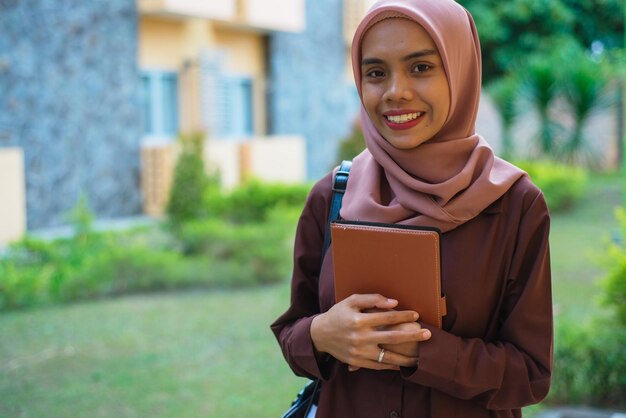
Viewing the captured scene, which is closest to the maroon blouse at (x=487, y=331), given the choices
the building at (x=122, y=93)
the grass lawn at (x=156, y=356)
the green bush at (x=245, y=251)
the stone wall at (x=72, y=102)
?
the grass lawn at (x=156, y=356)

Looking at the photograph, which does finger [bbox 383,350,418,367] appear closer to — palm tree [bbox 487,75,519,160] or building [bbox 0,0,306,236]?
building [bbox 0,0,306,236]

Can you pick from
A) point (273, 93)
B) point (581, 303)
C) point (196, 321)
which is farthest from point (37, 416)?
point (273, 93)

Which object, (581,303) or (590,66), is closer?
(581,303)

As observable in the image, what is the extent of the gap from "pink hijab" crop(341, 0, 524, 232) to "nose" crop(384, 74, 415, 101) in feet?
0.25

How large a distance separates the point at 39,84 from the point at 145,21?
2.48 m

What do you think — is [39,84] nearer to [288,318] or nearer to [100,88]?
[100,88]

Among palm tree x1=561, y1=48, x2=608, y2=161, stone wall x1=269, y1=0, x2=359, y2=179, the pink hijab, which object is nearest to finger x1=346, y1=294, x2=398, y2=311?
the pink hijab

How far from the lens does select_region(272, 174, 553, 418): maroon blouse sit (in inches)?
55.6

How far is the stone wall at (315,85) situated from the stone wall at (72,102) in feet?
14.0

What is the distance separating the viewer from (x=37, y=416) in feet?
12.4

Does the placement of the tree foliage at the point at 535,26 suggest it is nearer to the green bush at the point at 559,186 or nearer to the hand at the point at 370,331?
the green bush at the point at 559,186

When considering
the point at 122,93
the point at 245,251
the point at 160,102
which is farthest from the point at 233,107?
the point at 245,251

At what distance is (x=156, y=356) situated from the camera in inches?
188

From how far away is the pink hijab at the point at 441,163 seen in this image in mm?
1449
